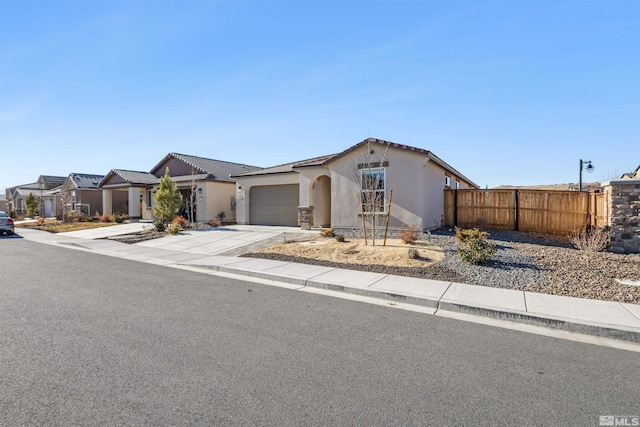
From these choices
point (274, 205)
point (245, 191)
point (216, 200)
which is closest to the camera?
point (274, 205)

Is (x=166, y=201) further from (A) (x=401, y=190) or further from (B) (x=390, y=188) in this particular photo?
(A) (x=401, y=190)

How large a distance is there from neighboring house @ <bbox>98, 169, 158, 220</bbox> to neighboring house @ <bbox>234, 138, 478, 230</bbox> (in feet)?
44.0

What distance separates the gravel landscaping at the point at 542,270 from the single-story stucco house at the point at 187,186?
1355cm

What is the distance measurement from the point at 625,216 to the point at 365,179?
9.30m

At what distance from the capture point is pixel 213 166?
91.3ft

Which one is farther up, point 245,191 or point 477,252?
point 245,191

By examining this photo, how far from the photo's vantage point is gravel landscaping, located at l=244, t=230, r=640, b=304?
7293mm

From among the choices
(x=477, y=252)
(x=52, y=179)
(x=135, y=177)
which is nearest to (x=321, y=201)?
(x=477, y=252)

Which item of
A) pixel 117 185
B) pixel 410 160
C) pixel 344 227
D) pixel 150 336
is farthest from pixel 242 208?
pixel 150 336

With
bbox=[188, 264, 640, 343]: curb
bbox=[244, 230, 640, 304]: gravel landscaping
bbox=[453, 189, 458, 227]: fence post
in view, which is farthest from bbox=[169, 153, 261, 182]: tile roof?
bbox=[188, 264, 640, 343]: curb

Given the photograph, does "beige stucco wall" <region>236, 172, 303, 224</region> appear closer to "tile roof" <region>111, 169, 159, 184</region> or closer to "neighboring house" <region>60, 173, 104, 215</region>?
"tile roof" <region>111, 169, 159, 184</region>

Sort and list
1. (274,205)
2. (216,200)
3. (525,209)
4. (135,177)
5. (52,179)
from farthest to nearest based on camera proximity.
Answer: (52,179), (135,177), (216,200), (274,205), (525,209)

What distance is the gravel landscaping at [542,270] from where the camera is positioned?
7.29 meters

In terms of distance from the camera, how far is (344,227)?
16.7 m
